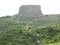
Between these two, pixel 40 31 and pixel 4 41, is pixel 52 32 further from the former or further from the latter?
pixel 4 41

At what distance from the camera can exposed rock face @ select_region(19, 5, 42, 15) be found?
524ft

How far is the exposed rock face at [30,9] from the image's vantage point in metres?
160

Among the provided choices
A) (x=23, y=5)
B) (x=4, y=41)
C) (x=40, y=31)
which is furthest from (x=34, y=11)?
(x=4, y=41)

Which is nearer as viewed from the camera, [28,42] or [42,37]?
[28,42]

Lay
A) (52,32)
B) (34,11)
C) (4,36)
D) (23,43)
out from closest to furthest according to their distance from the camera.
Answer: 1. (23,43)
2. (4,36)
3. (52,32)
4. (34,11)

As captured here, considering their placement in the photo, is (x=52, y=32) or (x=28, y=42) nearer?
(x=28, y=42)

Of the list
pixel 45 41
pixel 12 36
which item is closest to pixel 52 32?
pixel 45 41

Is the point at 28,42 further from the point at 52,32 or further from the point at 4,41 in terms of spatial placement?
the point at 52,32

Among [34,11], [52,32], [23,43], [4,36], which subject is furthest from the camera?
[34,11]

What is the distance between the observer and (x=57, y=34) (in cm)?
6419

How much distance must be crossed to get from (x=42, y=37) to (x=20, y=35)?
597 cm

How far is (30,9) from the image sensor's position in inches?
6378

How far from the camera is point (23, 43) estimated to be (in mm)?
58156

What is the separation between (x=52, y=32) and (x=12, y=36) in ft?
37.5
